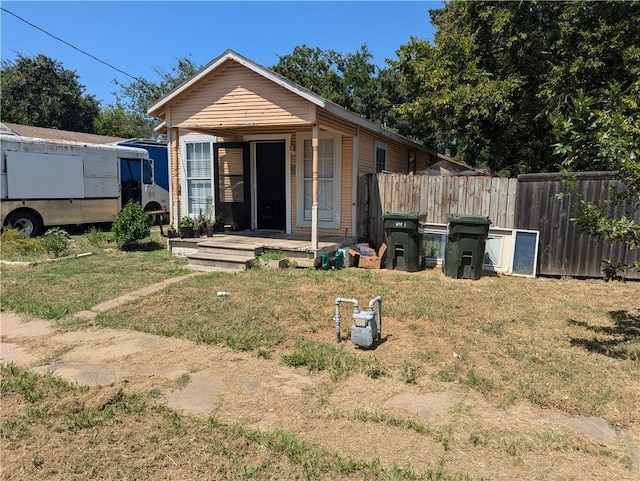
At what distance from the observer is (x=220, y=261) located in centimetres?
812

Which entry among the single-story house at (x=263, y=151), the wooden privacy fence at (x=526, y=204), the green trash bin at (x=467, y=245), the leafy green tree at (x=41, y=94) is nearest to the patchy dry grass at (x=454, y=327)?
the green trash bin at (x=467, y=245)

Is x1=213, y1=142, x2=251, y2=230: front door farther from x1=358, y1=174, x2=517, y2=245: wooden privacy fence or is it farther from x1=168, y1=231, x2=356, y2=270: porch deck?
x1=358, y1=174, x2=517, y2=245: wooden privacy fence

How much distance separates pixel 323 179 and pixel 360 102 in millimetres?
19380

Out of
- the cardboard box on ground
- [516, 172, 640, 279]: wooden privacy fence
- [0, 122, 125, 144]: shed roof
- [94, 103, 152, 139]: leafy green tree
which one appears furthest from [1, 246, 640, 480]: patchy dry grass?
[94, 103, 152, 139]: leafy green tree

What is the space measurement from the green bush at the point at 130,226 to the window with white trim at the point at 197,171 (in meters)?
1.26

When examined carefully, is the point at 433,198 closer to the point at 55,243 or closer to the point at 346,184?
the point at 346,184

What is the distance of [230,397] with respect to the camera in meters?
3.40

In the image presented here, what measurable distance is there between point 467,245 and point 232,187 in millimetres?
5883

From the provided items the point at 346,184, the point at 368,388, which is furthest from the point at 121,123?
the point at 368,388

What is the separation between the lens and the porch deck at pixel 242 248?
812 centimetres

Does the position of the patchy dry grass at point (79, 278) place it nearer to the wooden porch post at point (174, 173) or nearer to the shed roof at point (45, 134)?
the wooden porch post at point (174, 173)

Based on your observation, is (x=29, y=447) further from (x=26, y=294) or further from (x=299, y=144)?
(x=299, y=144)

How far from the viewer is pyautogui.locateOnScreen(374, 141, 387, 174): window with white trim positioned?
11.0m

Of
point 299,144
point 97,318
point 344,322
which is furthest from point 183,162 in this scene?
point 344,322
